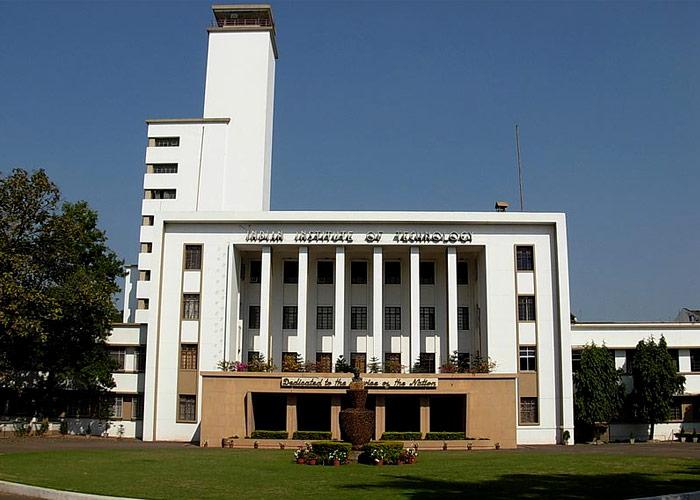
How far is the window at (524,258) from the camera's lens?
4222cm

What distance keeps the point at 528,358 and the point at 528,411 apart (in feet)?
9.28

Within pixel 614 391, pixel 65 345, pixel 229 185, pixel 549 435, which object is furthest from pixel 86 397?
pixel 614 391

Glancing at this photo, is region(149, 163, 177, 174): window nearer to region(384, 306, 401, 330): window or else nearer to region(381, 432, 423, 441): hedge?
region(384, 306, 401, 330): window

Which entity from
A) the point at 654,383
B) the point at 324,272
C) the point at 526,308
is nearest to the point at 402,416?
the point at 526,308

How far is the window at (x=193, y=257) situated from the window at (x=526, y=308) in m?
18.1

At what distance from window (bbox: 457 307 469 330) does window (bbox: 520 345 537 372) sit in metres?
4.49

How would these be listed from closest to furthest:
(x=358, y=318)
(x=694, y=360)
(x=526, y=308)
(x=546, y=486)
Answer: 1. (x=546, y=486)
2. (x=526, y=308)
3. (x=694, y=360)
4. (x=358, y=318)

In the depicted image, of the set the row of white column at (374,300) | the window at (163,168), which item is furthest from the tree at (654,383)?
the window at (163,168)

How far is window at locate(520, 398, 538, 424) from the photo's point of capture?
40.7 metres

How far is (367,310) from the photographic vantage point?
45656 mm

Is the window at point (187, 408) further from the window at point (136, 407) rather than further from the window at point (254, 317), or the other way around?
the window at point (254, 317)

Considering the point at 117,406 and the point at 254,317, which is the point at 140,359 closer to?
the point at 117,406

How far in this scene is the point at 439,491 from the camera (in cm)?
1816

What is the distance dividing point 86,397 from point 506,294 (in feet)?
83.0
